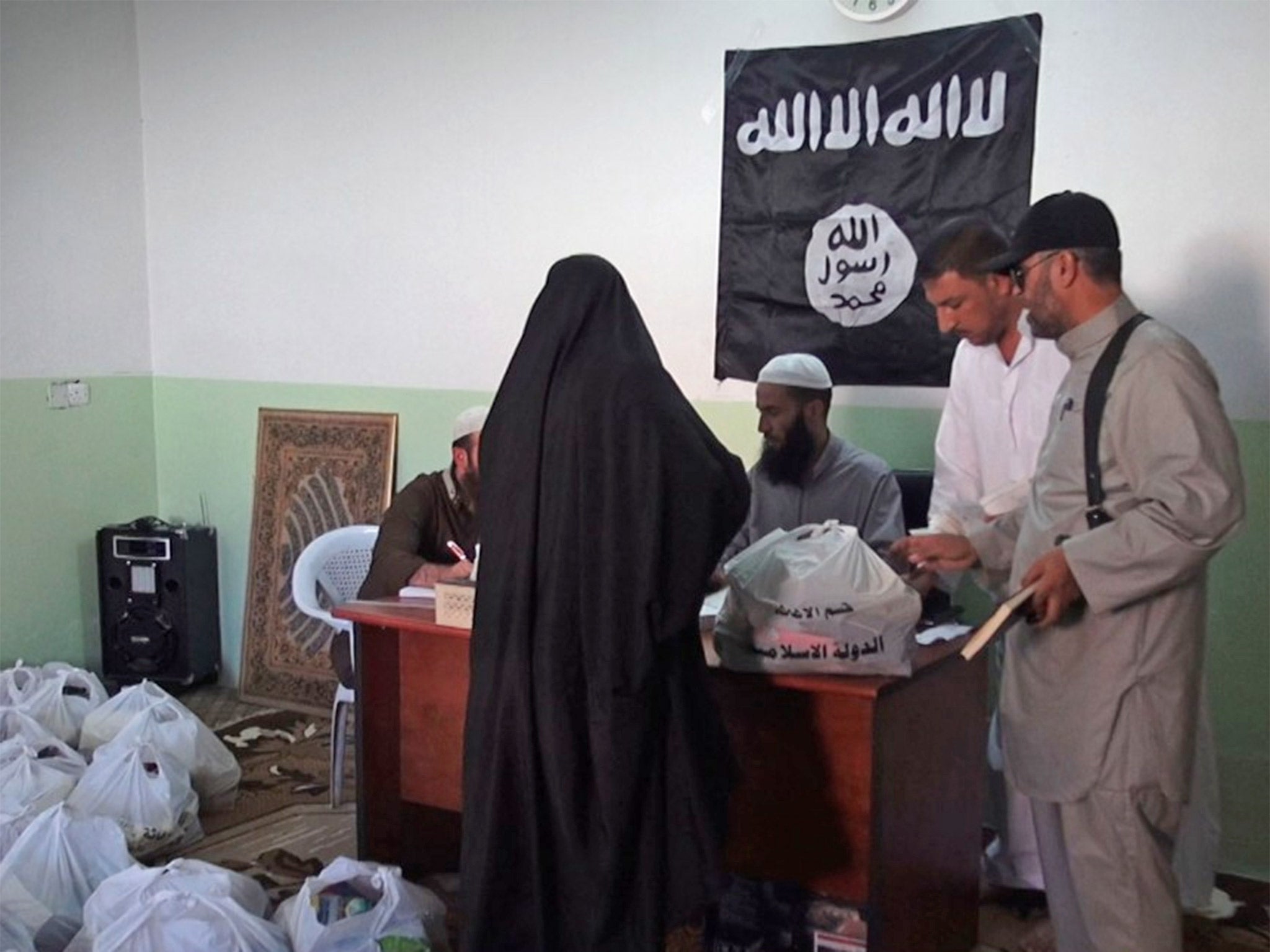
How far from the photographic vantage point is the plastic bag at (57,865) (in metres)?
2.71

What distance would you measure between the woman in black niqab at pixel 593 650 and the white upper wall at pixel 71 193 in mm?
3278

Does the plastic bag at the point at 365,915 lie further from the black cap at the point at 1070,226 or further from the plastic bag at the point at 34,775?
the black cap at the point at 1070,226

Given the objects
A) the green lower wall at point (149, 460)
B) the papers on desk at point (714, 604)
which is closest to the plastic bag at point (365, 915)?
the papers on desk at point (714, 604)

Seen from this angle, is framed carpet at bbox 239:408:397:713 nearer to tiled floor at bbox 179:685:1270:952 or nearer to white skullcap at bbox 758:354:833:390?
tiled floor at bbox 179:685:1270:952

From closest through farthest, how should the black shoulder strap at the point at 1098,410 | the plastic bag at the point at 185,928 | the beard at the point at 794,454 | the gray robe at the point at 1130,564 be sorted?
the gray robe at the point at 1130,564, the black shoulder strap at the point at 1098,410, the plastic bag at the point at 185,928, the beard at the point at 794,454

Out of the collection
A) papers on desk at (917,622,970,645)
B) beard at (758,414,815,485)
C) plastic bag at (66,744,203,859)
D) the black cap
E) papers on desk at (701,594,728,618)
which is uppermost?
the black cap

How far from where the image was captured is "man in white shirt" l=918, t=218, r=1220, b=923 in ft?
8.90

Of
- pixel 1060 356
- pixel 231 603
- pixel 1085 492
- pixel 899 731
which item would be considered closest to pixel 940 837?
pixel 899 731

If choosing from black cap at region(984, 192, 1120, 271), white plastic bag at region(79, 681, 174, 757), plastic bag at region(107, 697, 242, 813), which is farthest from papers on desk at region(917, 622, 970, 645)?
white plastic bag at region(79, 681, 174, 757)

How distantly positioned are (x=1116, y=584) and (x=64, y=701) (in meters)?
3.35

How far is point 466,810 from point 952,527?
1229mm

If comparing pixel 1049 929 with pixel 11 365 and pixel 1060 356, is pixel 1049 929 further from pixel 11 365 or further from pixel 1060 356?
pixel 11 365

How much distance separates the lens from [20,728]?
12.4ft

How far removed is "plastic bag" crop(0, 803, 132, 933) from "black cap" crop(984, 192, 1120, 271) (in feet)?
7.97
